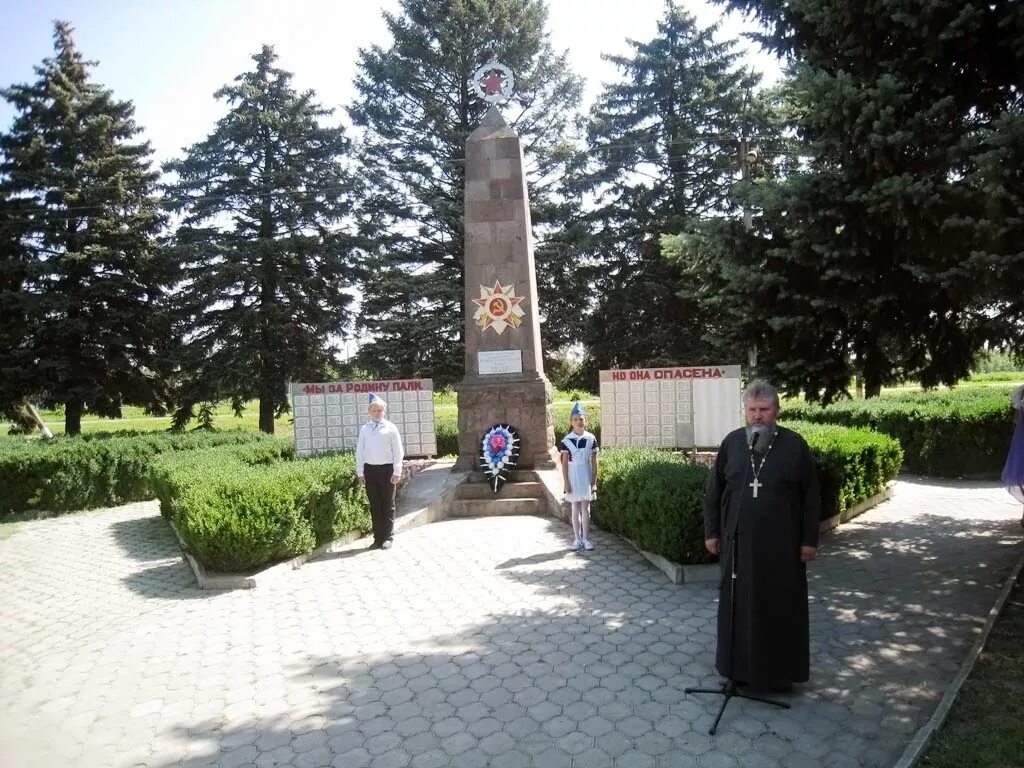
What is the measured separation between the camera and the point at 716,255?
6289mm

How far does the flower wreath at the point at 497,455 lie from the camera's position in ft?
33.0

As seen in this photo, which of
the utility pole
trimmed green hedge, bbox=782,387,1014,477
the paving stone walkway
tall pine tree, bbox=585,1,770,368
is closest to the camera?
the paving stone walkway

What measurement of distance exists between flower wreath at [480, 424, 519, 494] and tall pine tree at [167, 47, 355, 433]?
416 inches

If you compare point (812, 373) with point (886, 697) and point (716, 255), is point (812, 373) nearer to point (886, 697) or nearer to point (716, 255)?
point (716, 255)

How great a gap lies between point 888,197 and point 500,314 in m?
6.53

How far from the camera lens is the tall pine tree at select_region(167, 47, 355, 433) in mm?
18688

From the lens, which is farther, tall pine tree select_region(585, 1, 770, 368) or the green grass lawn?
tall pine tree select_region(585, 1, 770, 368)

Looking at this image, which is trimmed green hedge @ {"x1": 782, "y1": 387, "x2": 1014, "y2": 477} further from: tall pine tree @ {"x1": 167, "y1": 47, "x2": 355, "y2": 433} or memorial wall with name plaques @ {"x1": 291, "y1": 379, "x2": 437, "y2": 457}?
tall pine tree @ {"x1": 167, "y1": 47, "x2": 355, "y2": 433}

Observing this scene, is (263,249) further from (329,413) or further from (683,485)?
(683,485)

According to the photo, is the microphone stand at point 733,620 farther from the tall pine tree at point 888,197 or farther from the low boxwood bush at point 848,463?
the low boxwood bush at point 848,463

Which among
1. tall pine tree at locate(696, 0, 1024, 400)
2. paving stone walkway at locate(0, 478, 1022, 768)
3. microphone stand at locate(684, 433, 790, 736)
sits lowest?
paving stone walkway at locate(0, 478, 1022, 768)

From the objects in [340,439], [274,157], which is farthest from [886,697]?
[274,157]

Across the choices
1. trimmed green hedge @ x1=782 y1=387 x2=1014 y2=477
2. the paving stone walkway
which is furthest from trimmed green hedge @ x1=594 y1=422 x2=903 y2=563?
trimmed green hedge @ x1=782 y1=387 x2=1014 y2=477

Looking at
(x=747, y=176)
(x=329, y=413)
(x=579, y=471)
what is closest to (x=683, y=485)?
(x=579, y=471)
